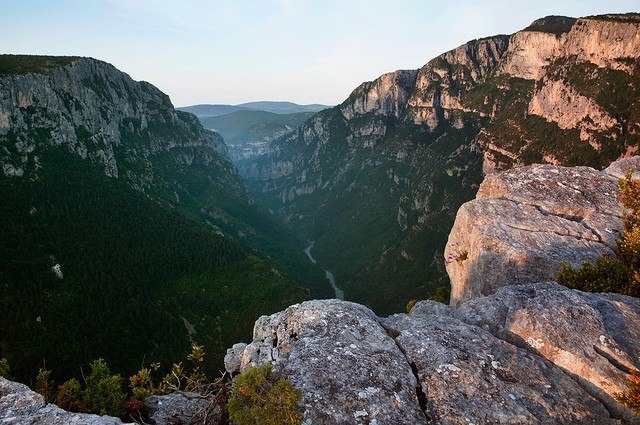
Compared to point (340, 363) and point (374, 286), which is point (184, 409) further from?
point (374, 286)

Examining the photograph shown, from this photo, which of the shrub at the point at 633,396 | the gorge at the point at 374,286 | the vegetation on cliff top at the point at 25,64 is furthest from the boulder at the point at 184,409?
the vegetation on cliff top at the point at 25,64

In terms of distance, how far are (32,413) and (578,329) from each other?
2297 centimetres

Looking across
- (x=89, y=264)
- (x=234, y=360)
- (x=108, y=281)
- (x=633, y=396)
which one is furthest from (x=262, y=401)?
(x=89, y=264)

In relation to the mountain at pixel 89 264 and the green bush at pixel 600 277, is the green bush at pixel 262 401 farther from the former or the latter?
the mountain at pixel 89 264

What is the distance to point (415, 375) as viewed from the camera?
1612cm

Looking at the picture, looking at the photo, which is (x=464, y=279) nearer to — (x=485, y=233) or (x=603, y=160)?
(x=485, y=233)

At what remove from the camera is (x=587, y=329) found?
16.8m

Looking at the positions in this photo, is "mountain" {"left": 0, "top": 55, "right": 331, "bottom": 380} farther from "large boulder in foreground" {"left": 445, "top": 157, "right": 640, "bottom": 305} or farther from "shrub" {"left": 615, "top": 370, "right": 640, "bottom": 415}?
"shrub" {"left": 615, "top": 370, "right": 640, "bottom": 415}

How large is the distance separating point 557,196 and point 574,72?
19422 centimetres

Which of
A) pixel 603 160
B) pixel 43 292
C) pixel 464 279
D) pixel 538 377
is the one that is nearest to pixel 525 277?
pixel 464 279

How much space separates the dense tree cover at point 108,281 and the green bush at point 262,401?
86.5 meters

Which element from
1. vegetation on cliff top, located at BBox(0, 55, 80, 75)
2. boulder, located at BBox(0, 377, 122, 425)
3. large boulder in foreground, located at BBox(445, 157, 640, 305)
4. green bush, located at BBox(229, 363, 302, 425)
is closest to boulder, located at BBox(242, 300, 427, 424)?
green bush, located at BBox(229, 363, 302, 425)

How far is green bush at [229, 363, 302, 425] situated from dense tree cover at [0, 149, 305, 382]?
86462 millimetres

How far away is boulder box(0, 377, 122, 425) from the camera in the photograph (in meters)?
12.8
